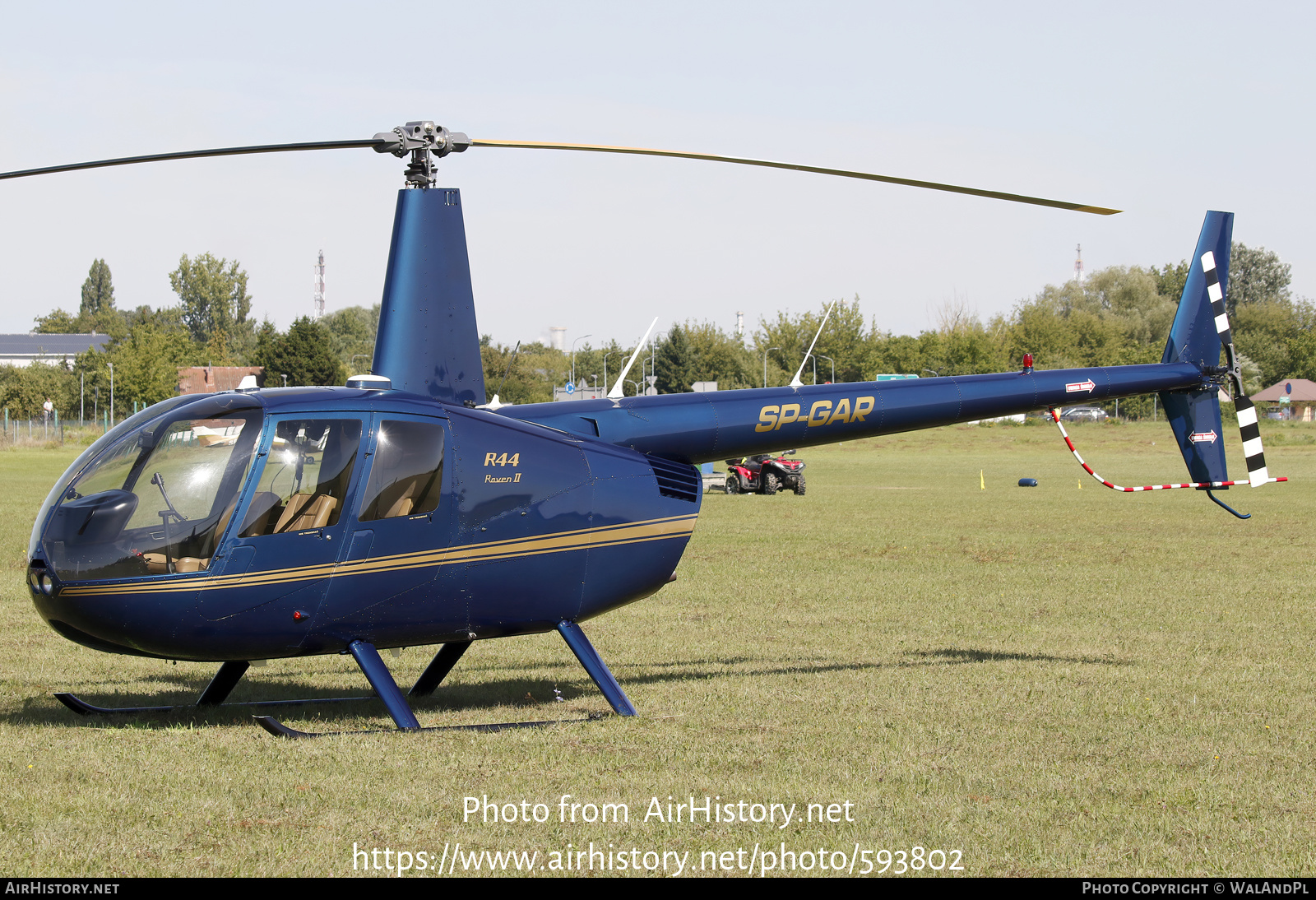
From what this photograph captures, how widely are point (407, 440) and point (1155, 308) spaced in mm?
122956

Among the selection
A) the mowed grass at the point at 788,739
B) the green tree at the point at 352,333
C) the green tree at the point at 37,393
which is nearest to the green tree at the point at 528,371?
the green tree at the point at 352,333

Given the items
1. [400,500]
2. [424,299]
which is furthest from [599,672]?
[424,299]

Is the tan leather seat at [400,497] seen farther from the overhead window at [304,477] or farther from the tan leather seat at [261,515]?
the tan leather seat at [261,515]

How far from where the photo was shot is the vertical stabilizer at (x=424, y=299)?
8703 mm

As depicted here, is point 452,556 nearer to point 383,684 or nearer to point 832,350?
point 383,684

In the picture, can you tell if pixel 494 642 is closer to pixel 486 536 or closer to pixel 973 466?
pixel 486 536

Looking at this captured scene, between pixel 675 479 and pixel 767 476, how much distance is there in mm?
27171

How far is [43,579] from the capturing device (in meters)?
7.32

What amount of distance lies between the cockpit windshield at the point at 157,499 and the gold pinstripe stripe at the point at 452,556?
0.10 meters

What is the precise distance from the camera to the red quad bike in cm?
3609

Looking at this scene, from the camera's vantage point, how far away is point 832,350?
98.8 m

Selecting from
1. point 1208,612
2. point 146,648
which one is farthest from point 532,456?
point 1208,612

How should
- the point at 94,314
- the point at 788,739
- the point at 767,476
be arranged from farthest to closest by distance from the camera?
the point at 94,314, the point at 767,476, the point at 788,739

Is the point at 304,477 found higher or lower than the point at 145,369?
lower
